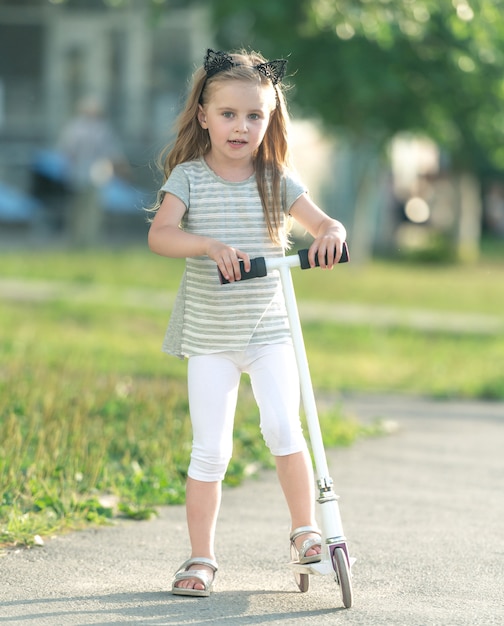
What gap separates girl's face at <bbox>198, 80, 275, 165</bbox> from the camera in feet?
15.0

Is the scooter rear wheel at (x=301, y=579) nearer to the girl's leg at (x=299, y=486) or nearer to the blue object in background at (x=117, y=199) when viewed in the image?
the girl's leg at (x=299, y=486)

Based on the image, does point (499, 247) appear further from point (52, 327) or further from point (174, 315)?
point (174, 315)

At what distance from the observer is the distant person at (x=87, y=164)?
20.3 meters

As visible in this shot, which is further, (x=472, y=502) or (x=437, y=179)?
(x=437, y=179)

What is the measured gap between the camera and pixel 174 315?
4.75 metres

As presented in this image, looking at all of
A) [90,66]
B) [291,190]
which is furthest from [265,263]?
[90,66]

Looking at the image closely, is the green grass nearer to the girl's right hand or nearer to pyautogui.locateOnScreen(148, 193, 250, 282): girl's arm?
pyautogui.locateOnScreen(148, 193, 250, 282): girl's arm

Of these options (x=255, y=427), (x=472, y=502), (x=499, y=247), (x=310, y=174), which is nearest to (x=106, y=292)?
(x=255, y=427)

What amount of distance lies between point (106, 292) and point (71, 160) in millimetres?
5944

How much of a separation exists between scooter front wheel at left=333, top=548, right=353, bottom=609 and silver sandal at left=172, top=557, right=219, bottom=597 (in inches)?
16.6

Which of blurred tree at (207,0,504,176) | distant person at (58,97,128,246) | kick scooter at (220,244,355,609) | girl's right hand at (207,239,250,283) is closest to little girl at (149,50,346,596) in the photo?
kick scooter at (220,244,355,609)

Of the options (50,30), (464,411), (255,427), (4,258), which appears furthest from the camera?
(50,30)

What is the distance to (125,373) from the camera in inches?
372

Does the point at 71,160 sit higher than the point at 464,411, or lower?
higher
